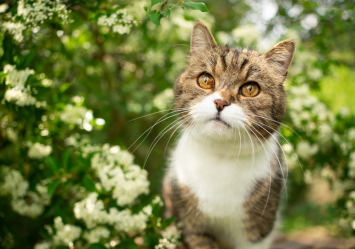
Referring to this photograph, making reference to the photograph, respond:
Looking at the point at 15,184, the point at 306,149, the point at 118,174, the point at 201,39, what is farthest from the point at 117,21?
the point at 306,149

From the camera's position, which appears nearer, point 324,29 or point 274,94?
point 274,94

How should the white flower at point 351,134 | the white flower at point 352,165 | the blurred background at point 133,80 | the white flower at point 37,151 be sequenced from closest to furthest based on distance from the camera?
the blurred background at point 133,80, the white flower at point 37,151, the white flower at point 352,165, the white flower at point 351,134

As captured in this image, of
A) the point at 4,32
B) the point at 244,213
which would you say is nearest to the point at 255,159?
the point at 244,213

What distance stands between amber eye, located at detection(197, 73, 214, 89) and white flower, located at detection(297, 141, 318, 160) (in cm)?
111

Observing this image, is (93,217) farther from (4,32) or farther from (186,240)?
(4,32)

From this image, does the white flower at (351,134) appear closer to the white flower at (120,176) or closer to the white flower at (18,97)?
the white flower at (120,176)

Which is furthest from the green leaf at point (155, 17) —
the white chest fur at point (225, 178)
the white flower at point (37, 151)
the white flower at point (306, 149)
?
the white flower at point (306, 149)

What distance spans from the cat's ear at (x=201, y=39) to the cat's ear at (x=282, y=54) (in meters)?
0.35

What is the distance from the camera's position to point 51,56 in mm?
2086

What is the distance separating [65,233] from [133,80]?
1802 millimetres

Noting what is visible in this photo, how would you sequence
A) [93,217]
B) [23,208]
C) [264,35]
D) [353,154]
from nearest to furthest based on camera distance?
[93,217] < [23,208] < [353,154] < [264,35]

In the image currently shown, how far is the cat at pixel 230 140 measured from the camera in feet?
4.30

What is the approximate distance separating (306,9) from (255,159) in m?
1.77

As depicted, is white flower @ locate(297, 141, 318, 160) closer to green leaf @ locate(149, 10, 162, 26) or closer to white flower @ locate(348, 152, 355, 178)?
white flower @ locate(348, 152, 355, 178)
